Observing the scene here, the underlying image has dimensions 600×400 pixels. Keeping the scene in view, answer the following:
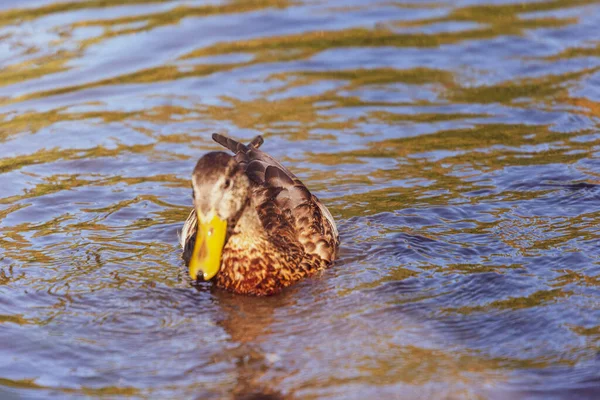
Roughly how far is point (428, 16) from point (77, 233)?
7130 millimetres

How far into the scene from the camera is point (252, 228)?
6492 millimetres

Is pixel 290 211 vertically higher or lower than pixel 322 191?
higher

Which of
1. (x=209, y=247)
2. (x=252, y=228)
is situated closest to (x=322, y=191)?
(x=252, y=228)

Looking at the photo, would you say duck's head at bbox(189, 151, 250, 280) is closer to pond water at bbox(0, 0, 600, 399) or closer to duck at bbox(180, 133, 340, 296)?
duck at bbox(180, 133, 340, 296)

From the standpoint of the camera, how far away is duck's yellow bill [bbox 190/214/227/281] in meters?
6.03

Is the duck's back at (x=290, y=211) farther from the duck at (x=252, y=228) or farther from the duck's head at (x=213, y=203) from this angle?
the duck's head at (x=213, y=203)

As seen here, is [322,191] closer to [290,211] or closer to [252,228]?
[290,211]

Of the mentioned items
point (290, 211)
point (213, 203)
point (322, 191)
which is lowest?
point (322, 191)

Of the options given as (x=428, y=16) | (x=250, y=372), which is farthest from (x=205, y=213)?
(x=428, y=16)

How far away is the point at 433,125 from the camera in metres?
9.60

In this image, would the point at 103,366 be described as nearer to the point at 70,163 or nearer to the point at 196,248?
the point at 196,248

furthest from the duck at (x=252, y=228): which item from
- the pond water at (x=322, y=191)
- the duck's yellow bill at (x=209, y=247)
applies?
the pond water at (x=322, y=191)

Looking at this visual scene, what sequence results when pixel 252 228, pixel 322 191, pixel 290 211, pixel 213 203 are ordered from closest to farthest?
pixel 213 203 < pixel 252 228 < pixel 290 211 < pixel 322 191

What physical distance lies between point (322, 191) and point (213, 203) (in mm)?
2417
